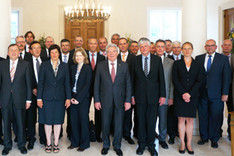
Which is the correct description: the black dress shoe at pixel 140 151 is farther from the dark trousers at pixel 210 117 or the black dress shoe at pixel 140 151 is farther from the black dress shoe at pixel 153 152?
the dark trousers at pixel 210 117

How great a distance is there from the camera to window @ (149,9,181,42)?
12047mm

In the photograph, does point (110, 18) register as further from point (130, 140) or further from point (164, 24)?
point (130, 140)

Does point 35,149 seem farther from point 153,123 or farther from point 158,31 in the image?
point 158,31

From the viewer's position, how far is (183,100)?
4602mm

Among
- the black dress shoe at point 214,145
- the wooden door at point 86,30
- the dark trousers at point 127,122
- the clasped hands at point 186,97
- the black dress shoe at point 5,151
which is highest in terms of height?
the wooden door at point 86,30

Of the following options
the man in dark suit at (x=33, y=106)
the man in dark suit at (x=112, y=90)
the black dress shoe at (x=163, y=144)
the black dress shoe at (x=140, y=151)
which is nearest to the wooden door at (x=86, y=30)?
the man in dark suit at (x=33, y=106)

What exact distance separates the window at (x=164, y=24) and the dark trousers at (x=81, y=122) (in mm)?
7784

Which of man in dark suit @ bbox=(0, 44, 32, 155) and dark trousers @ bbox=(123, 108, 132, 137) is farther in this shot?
dark trousers @ bbox=(123, 108, 132, 137)

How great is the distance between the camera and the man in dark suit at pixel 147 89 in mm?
4465

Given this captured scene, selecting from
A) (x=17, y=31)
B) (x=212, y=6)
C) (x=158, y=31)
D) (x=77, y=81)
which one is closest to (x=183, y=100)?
(x=77, y=81)

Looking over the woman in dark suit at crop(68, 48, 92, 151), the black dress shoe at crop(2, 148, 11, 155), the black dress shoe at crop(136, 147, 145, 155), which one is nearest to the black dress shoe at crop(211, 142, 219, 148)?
the black dress shoe at crop(136, 147, 145, 155)

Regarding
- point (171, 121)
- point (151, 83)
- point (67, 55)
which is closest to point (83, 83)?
point (67, 55)

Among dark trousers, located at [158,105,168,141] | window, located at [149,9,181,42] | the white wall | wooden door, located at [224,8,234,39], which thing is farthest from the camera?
window, located at [149,9,181,42]

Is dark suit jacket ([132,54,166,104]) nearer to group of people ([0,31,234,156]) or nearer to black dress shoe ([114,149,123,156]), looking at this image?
group of people ([0,31,234,156])
